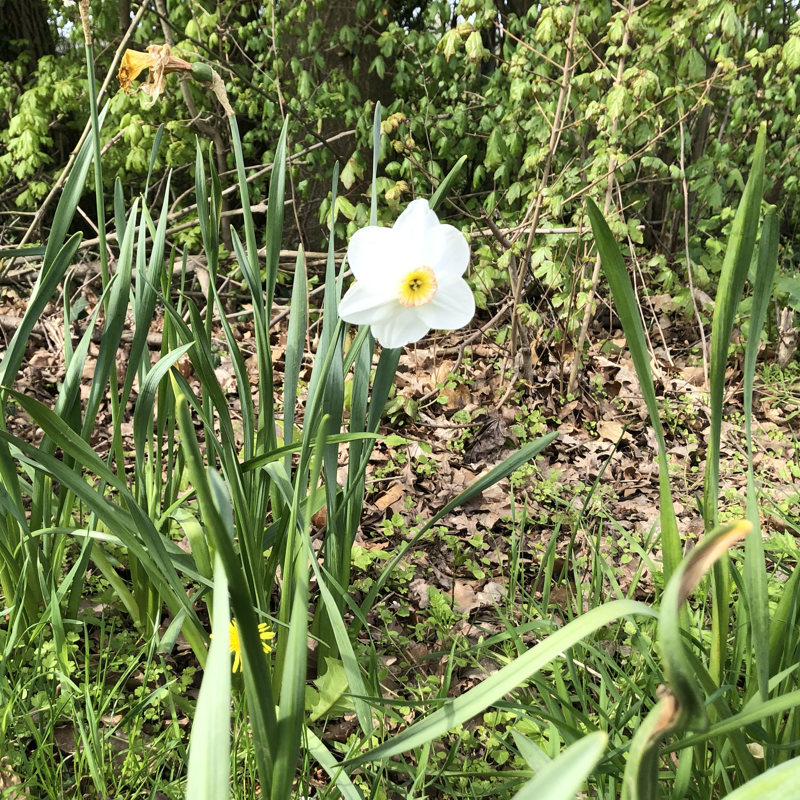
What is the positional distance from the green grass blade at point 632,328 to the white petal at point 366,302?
27 cm

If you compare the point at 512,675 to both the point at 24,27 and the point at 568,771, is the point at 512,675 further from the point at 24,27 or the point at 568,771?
the point at 24,27

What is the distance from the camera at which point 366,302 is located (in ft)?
2.93

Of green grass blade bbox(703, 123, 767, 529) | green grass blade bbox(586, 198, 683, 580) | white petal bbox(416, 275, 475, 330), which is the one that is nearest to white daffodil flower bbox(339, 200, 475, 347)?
white petal bbox(416, 275, 475, 330)

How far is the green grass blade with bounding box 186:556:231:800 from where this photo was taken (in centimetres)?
48

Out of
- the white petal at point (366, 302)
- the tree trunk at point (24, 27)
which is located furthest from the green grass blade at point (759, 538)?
the tree trunk at point (24, 27)

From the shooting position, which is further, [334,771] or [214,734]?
[334,771]

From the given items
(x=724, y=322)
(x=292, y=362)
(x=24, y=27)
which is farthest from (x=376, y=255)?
(x=24, y=27)

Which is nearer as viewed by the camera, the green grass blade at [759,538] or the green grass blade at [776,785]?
the green grass blade at [776,785]

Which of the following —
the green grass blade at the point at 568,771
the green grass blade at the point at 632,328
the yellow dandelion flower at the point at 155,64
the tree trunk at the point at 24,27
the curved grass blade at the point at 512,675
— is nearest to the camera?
the green grass blade at the point at 568,771

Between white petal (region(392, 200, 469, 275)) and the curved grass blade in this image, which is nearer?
the curved grass blade

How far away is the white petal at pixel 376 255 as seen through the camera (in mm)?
887

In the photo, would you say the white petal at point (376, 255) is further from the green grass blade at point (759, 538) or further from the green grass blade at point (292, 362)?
the green grass blade at point (759, 538)

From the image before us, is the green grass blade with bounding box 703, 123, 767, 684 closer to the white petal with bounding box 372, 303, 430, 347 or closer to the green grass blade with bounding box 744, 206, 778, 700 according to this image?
the green grass blade with bounding box 744, 206, 778, 700

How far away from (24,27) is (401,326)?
492 cm
